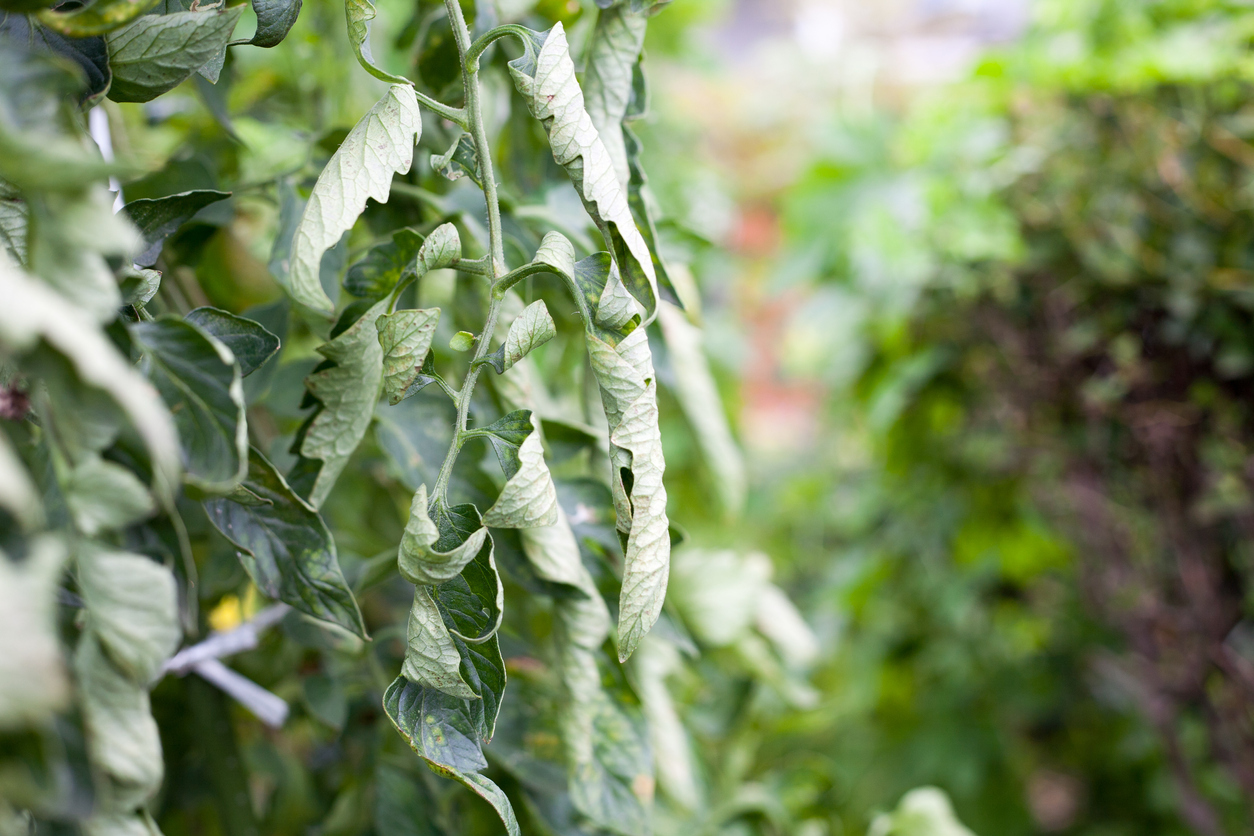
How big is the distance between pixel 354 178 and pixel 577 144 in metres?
0.07

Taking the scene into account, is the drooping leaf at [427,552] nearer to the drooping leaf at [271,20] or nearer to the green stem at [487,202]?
the green stem at [487,202]

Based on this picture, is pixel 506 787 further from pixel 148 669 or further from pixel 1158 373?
pixel 1158 373

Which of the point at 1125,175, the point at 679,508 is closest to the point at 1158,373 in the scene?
the point at 1125,175

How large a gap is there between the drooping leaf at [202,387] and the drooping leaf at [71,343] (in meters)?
0.04

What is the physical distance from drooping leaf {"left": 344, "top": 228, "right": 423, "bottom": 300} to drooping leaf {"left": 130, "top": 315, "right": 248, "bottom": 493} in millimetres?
87

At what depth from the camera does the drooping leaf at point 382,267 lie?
0.29 metres

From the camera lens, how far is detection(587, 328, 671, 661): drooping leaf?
23 cm

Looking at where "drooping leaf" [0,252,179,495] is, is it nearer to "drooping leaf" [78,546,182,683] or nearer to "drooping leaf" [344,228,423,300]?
"drooping leaf" [78,546,182,683]

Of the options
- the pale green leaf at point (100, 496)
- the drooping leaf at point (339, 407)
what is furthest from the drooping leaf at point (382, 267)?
the pale green leaf at point (100, 496)

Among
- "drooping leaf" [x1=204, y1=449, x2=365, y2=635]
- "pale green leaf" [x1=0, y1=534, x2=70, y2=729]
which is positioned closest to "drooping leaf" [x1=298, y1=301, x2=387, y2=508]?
"drooping leaf" [x1=204, y1=449, x2=365, y2=635]

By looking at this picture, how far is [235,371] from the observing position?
0.67ft

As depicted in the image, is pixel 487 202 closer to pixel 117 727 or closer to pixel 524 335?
pixel 524 335

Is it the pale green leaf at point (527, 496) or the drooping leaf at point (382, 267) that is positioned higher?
the drooping leaf at point (382, 267)

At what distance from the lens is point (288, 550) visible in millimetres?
272
